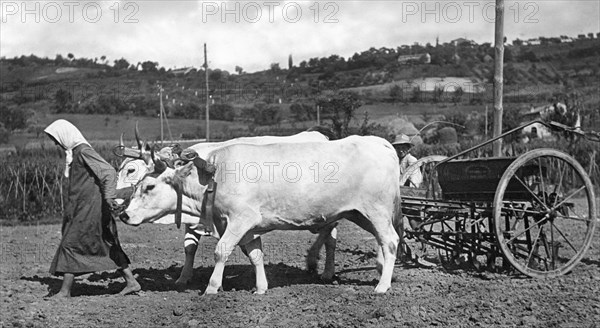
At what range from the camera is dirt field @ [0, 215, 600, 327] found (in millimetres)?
6871

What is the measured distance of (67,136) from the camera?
829cm

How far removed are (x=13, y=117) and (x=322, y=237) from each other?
166ft

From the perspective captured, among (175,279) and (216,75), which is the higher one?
(216,75)

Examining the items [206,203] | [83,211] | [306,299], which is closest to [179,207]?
[206,203]

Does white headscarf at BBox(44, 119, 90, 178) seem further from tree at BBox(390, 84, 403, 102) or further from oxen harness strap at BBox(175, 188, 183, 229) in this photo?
tree at BBox(390, 84, 403, 102)

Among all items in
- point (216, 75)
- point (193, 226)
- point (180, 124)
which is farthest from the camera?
point (216, 75)

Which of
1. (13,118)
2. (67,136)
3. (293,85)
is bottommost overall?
(67,136)

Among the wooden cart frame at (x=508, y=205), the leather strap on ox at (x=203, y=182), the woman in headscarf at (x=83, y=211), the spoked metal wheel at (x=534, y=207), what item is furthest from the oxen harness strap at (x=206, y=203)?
the spoked metal wheel at (x=534, y=207)

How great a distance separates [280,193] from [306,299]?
1.33 metres

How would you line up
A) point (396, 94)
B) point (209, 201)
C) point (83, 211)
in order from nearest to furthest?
point (83, 211), point (209, 201), point (396, 94)

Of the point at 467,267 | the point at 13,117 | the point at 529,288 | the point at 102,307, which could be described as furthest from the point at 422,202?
the point at 13,117

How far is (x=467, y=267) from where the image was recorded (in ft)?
30.9

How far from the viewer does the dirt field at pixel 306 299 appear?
22.5ft

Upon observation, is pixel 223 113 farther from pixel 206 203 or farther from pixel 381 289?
pixel 381 289
